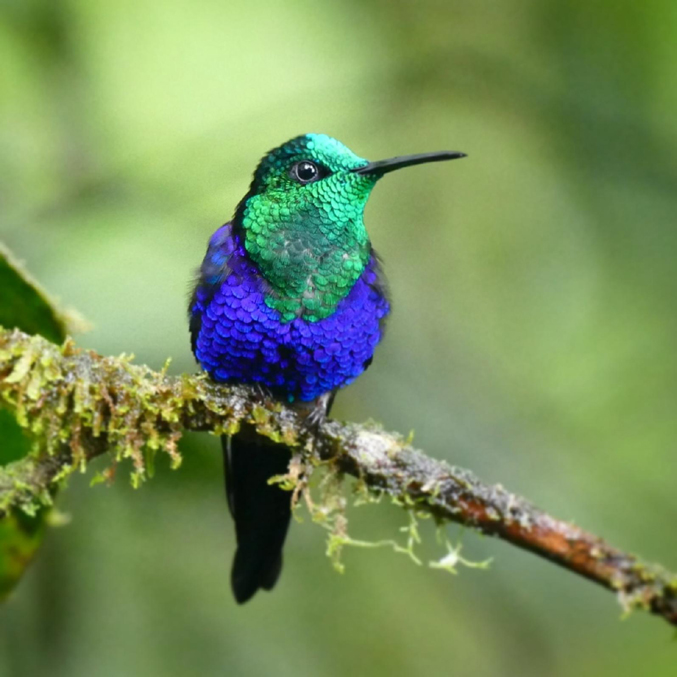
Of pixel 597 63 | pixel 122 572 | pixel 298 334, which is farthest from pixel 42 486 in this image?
pixel 597 63

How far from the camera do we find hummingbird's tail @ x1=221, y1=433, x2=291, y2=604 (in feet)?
7.29

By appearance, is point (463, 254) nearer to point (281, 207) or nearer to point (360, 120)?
point (360, 120)

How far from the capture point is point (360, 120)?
11.3ft

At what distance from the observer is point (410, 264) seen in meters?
3.64

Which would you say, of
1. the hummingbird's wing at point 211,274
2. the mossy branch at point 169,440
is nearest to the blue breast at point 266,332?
the hummingbird's wing at point 211,274

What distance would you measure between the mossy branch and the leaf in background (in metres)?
0.05

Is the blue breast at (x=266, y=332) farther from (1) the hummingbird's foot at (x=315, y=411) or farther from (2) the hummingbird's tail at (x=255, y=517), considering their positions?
(2) the hummingbird's tail at (x=255, y=517)

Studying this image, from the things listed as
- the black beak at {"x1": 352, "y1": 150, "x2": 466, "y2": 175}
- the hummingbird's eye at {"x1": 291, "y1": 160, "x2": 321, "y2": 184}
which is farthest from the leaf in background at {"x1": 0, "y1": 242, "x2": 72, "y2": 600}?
the black beak at {"x1": 352, "y1": 150, "x2": 466, "y2": 175}

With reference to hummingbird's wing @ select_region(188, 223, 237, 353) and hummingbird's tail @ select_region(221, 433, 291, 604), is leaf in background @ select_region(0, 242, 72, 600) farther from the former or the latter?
hummingbird's tail @ select_region(221, 433, 291, 604)

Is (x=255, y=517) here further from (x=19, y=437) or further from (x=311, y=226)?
(x=311, y=226)

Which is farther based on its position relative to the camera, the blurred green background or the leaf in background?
the blurred green background

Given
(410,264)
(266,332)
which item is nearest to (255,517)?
(266,332)

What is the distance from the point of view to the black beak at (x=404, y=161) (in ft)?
5.58

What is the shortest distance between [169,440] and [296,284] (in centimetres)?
47
